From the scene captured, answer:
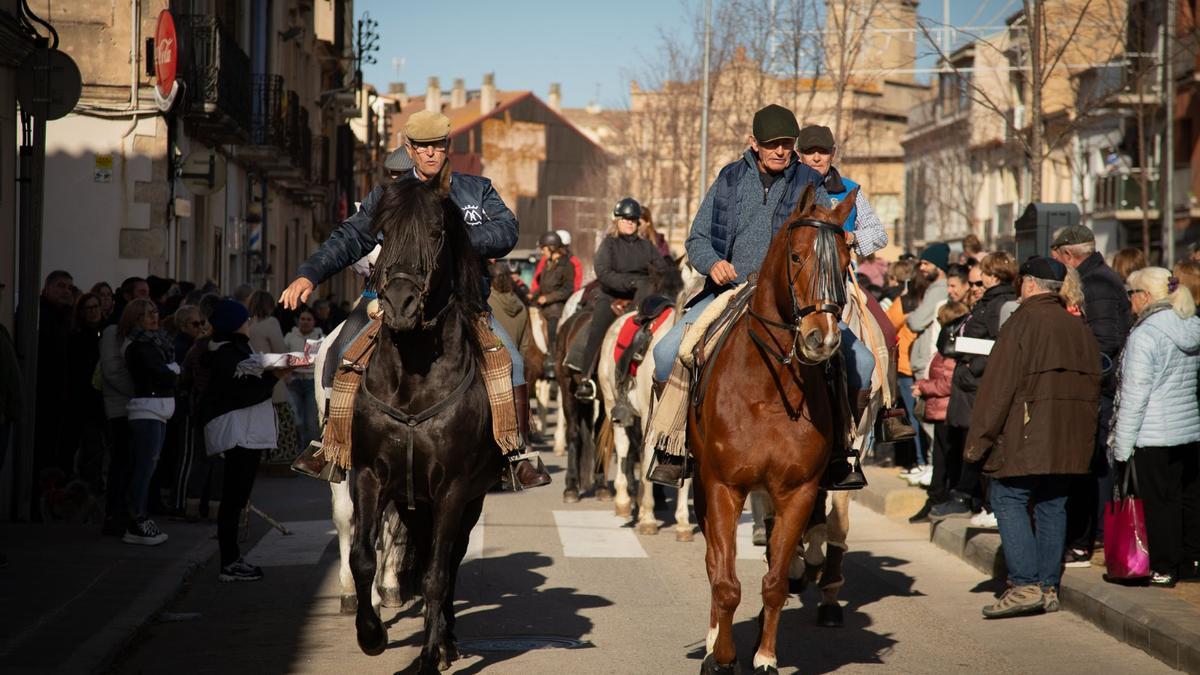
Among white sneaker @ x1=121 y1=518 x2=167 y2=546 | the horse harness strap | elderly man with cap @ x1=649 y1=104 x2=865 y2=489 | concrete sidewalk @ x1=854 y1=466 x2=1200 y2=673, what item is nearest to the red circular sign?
white sneaker @ x1=121 y1=518 x2=167 y2=546

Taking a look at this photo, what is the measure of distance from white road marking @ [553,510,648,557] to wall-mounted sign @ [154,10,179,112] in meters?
10.2

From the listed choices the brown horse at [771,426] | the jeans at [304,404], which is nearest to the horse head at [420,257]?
the brown horse at [771,426]

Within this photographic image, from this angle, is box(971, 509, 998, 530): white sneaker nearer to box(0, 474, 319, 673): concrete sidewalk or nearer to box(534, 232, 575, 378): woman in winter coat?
box(0, 474, 319, 673): concrete sidewalk

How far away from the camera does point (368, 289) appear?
28.1ft

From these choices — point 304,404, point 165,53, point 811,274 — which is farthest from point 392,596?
point 165,53

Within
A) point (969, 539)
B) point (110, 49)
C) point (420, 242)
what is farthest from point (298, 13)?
point (420, 242)

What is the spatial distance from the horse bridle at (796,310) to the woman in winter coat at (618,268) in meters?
7.62

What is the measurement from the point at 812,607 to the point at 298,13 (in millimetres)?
37253

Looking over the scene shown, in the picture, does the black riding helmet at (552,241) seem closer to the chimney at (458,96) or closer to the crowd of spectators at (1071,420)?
the crowd of spectators at (1071,420)

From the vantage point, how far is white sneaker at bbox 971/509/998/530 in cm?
1319

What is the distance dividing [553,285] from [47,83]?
10543 mm

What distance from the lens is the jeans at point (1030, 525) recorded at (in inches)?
400

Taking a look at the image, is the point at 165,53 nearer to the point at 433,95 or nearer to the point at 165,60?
the point at 165,60

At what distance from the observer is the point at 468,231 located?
27.2 ft
